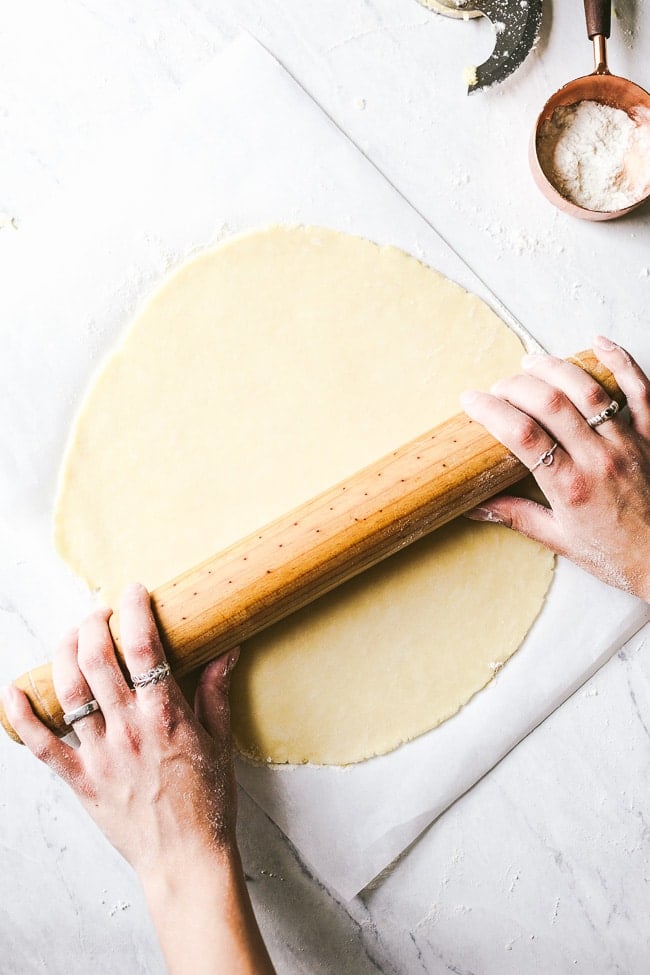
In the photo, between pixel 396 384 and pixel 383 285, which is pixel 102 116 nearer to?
pixel 383 285

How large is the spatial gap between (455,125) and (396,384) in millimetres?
528

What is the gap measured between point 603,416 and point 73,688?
0.94m

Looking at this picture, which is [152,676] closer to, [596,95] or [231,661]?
[231,661]

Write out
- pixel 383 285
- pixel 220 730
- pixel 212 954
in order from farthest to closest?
1. pixel 383 285
2. pixel 220 730
3. pixel 212 954

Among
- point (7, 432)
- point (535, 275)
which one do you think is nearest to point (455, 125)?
point (535, 275)

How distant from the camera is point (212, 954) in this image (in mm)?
1135

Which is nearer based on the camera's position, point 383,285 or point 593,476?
point 593,476

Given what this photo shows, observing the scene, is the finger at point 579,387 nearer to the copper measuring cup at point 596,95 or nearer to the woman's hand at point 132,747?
the copper measuring cup at point 596,95

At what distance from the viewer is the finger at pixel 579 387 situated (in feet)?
4.05

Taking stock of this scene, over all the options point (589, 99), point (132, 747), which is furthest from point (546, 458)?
point (132, 747)

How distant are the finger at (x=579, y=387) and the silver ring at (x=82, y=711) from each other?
883 millimetres

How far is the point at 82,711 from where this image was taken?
1157 millimetres

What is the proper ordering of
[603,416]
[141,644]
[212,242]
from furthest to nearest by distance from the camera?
[212,242], [603,416], [141,644]

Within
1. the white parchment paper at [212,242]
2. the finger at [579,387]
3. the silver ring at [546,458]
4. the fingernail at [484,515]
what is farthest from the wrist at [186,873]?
the finger at [579,387]
